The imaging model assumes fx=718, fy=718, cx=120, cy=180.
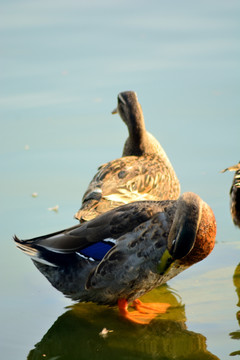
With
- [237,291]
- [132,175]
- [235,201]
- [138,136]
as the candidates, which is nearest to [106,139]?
[138,136]

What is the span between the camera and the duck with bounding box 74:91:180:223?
5340 millimetres

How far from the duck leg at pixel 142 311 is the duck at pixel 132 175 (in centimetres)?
78

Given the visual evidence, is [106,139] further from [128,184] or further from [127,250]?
[127,250]

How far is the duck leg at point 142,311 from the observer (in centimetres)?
437

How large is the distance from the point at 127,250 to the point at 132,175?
5.46 ft

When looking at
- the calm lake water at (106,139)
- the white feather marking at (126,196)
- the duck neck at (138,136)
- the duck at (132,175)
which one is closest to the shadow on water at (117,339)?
the calm lake water at (106,139)

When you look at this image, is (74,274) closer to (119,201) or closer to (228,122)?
(119,201)

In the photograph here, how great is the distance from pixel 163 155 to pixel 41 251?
2.36 m

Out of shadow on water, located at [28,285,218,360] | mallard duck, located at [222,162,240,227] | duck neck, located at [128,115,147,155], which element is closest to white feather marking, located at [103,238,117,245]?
shadow on water, located at [28,285,218,360]

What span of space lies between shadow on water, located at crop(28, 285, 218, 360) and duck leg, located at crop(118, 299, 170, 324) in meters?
0.04

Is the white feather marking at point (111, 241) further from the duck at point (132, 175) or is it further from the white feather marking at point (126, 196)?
the white feather marking at point (126, 196)

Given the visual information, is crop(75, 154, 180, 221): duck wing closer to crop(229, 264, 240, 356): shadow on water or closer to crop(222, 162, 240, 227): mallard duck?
crop(222, 162, 240, 227): mallard duck

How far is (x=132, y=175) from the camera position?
5.84 m

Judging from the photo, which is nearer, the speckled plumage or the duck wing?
the speckled plumage
